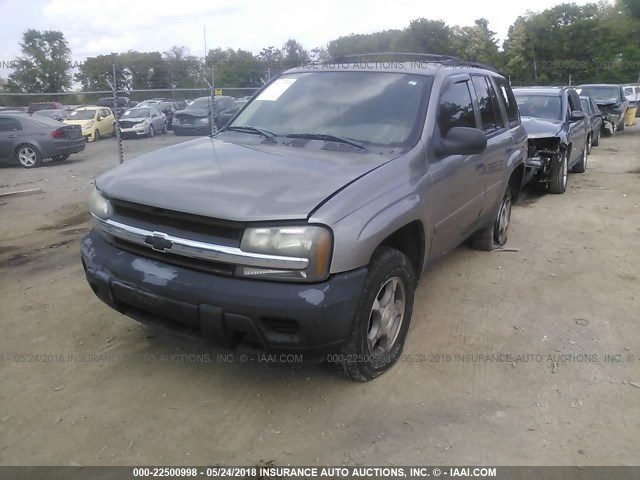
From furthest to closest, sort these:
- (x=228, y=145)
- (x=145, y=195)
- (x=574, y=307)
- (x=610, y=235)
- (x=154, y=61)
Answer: (x=154, y=61)
(x=610, y=235)
(x=574, y=307)
(x=228, y=145)
(x=145, y=195)

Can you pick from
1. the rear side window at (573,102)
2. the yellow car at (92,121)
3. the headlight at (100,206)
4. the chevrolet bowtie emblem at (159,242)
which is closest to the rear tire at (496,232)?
the chevrolet bowtie emblem at (159,242)

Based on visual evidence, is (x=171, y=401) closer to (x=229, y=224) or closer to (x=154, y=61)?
(x=229, y=224)

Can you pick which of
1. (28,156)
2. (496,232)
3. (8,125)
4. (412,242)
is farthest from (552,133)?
(8,125)

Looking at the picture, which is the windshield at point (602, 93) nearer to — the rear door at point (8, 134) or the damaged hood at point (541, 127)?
the damaged hood at point (541, 127)

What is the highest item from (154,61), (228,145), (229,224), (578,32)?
(578,32)

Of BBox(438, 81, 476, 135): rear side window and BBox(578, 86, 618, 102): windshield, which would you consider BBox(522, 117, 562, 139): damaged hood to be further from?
BBox(578, 86, 618, 102): windshield

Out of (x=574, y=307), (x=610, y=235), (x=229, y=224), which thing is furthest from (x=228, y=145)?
(x=610, y=235)

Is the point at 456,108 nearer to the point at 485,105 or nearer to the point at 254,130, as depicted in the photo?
the point at 485,105

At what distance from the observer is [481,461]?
2611 millimetres

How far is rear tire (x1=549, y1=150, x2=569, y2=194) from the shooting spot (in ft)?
27.9

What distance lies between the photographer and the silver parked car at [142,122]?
17297 millimetres

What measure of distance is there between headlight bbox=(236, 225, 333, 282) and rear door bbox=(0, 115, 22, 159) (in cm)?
1186

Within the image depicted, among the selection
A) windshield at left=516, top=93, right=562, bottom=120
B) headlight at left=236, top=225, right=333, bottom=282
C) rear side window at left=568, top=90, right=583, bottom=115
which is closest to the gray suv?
headlight at left=236, top=225, right=333, bottom=282

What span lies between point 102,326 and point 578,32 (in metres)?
49.3
